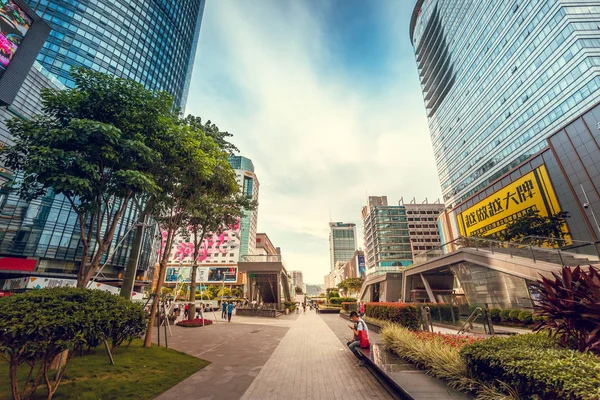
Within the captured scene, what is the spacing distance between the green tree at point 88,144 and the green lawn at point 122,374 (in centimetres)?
262

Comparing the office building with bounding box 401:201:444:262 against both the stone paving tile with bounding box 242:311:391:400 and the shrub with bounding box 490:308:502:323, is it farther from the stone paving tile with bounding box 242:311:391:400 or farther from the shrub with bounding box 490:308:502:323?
the stone paving tile with bounding box 242:311:391:400

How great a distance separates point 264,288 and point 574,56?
5135 centimetres

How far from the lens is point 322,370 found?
8.00 m

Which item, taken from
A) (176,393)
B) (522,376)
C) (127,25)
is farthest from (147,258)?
(522,376)

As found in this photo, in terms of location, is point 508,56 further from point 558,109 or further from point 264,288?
point 264,288

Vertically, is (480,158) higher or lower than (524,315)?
higher

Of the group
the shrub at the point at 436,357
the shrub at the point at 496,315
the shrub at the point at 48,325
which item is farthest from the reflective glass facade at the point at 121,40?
the shrub at the point at 496,315

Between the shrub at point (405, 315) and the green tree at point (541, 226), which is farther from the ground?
the green tree at point (541, 226)

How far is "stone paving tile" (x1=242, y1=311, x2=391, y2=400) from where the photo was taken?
589 cm

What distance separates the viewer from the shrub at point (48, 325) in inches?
154

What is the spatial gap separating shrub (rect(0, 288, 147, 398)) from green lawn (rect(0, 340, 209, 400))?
100 cm

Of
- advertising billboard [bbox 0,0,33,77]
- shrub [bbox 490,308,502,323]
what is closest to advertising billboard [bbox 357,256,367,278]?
shrub [bbox 490,308,502,323]

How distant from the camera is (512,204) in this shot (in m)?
34.4

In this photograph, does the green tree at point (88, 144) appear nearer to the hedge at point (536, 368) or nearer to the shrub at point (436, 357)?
the shrub at point (436, 357)
